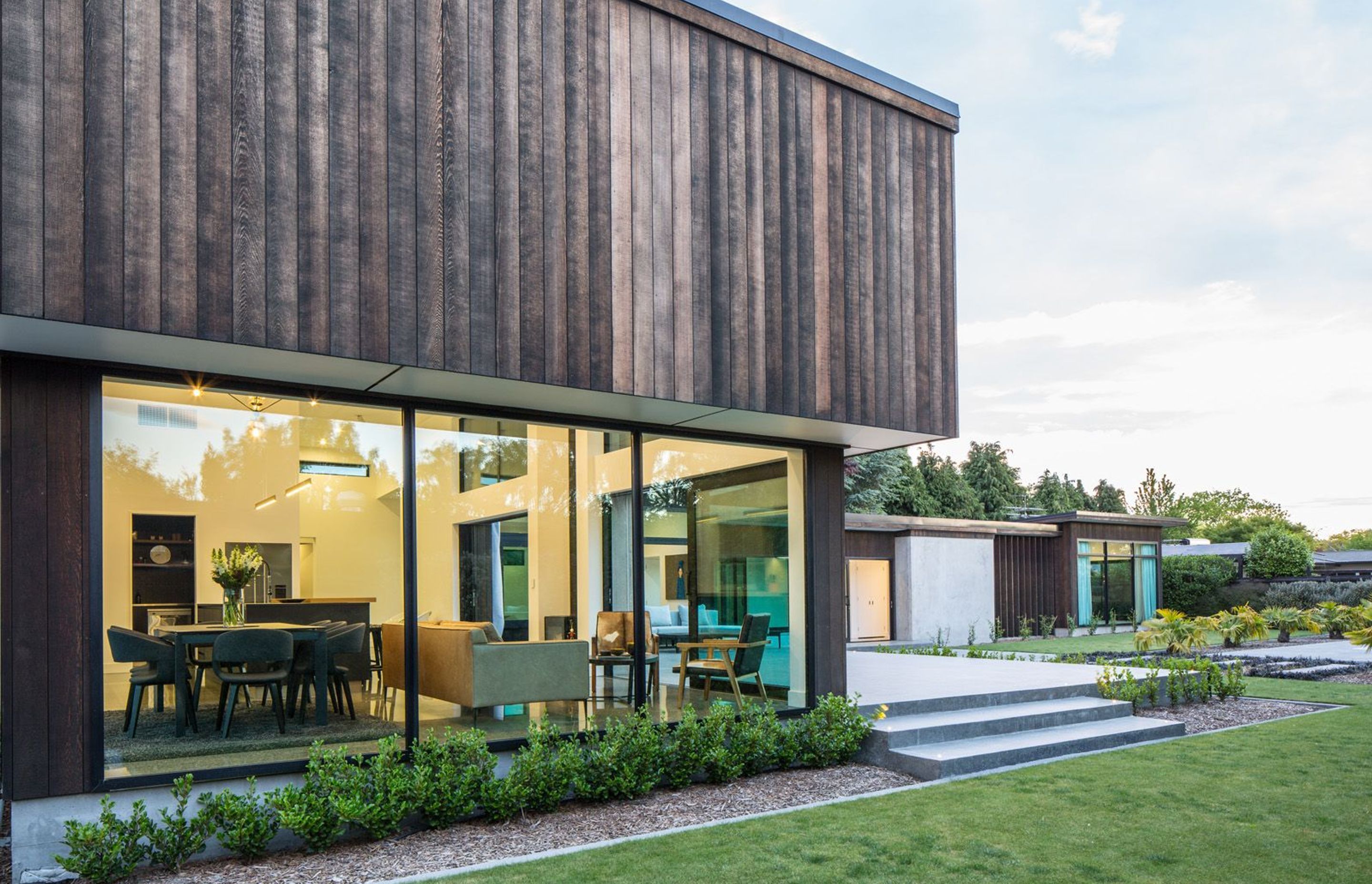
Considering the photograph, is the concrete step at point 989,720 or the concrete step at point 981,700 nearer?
the concrete step at point 989,720

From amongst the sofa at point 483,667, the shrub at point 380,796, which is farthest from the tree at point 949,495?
the shrub at point 380,796

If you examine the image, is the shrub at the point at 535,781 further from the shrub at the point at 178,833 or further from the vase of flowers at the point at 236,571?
the vase of flowers at the point at 236,571

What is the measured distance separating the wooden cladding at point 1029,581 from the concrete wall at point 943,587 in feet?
2.40

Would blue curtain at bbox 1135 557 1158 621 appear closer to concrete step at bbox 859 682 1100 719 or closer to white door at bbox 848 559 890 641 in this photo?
white door at bbox 848 559 890 641

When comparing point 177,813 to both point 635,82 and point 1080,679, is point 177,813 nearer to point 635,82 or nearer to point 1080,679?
point 635,82

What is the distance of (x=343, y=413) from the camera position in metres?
6.06

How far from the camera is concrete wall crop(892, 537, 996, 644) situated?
18.8m

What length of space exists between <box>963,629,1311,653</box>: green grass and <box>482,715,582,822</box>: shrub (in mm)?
11187

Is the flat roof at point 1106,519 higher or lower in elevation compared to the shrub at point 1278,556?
higher

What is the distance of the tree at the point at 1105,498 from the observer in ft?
162

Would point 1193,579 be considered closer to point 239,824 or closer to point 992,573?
point 992,573

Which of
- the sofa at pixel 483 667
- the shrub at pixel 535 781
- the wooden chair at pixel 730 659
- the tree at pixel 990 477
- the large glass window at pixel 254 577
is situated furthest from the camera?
the tree at pixel 990 477

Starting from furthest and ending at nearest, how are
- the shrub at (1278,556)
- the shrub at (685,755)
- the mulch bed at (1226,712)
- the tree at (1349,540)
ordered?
the tree at (1349,540), the shrub at (1278,556), the mulch bed at (1226,712), the shrub at (685,755)

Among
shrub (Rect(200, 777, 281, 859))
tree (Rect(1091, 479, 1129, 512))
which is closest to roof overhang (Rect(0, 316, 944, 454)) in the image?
shrub (Rect(200, 777, 281, 859))
